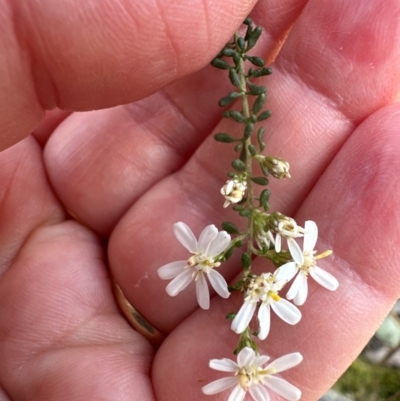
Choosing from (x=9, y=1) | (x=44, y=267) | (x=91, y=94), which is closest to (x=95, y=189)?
(x=44, y=267)

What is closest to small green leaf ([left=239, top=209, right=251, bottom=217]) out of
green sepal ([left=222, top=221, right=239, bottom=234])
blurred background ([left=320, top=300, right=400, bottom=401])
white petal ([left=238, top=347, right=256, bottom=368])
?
green sepal ([left=222, top=221, right=239, bottom=234])

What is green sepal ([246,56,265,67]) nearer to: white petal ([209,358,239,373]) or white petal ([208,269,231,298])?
white petal ([208,269,231,298])

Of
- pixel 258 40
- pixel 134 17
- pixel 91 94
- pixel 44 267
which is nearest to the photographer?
pixel 134 17

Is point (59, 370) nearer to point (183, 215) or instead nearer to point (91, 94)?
point (183, 215)

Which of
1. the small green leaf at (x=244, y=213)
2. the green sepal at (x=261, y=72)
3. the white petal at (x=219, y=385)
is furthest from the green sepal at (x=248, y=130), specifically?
the white petal at (x=219, y=385)

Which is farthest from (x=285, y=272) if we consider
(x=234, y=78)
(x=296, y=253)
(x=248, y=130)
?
(x=234, y=78)

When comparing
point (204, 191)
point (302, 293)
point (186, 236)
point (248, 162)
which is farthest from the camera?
point (204, 191)

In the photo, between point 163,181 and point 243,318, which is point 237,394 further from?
point 163,181
